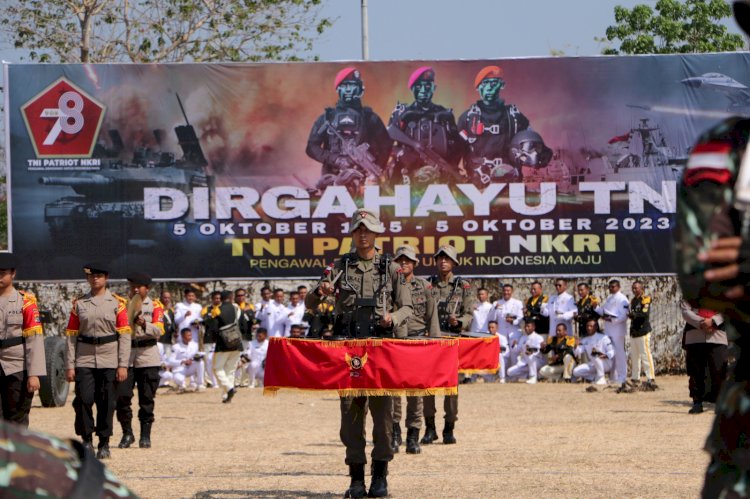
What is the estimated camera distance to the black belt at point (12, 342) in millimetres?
12789

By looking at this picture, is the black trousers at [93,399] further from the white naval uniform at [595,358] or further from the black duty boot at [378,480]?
the white naval uniform at [595,358]

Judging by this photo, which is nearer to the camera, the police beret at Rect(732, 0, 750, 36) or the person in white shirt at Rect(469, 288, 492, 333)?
the police beret at Rect(732, 0, 750, 36)

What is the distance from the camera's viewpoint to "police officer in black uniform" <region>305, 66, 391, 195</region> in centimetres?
2716

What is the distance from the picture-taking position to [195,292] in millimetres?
27391

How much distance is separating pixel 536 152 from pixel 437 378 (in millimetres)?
16810

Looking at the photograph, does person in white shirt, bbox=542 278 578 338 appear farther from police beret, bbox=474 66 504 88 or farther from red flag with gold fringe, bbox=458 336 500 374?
red flag with gold fringe, bbox=458 336 500 374

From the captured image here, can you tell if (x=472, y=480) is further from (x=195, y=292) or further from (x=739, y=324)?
(x=195, y=292)

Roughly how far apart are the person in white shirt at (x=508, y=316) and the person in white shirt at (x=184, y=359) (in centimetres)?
567

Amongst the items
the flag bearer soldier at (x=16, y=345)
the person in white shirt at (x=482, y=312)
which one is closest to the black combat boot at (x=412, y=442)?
the flag bearer soldier at (x=16, y=345)

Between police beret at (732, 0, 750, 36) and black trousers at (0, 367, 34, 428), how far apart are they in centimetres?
1014

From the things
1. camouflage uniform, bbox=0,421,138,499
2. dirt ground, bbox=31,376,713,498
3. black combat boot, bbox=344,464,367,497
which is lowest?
dirt ground, bbox=31,376,713,498

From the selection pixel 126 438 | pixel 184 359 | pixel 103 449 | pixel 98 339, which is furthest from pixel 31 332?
pixel 184 359

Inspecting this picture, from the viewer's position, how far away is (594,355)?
25781 mm

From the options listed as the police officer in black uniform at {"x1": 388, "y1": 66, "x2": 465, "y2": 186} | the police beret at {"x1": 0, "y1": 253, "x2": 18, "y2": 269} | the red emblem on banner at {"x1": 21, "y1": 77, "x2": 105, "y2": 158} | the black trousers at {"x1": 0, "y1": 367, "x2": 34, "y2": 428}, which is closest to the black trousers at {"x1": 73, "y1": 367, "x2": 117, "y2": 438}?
the black trousers at {"x1": 0, "y1": 367, "x2": 34, "y2": 428}
